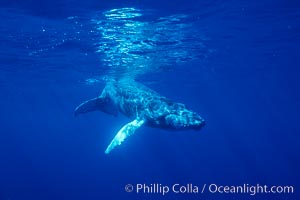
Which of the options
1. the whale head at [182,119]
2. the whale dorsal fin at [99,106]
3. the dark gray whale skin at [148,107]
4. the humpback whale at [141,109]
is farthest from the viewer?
the whale dorsal fin at [99,106]

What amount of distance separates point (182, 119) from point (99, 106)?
21.3ft

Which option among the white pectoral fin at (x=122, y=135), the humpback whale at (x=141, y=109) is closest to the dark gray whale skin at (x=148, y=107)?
the humpback whale at (x=141, y=109)

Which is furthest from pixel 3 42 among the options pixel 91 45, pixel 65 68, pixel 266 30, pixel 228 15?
pixel 266 30

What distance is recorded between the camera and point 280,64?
36.5m

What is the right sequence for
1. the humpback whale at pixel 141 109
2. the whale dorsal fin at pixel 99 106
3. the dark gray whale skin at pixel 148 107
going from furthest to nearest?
the whale dorsal fin at pixel 99 106 → the humpback whale at pixel 141 109 → the dark gray whale skin at pixel 148 107

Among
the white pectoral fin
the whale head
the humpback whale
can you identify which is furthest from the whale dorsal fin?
the whale head

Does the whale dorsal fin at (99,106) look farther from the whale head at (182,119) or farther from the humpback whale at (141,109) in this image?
the whale head at (182,119)

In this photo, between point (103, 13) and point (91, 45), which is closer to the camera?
point (103, 13)

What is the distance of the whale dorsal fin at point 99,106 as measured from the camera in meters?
15.3

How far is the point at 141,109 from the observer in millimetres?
12477

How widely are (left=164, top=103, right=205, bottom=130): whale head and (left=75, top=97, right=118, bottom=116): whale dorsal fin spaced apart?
4793mm

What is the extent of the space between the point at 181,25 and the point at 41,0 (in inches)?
315

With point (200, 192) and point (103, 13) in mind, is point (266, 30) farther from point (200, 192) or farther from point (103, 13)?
point (200, 192)

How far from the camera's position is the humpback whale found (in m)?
10.5
